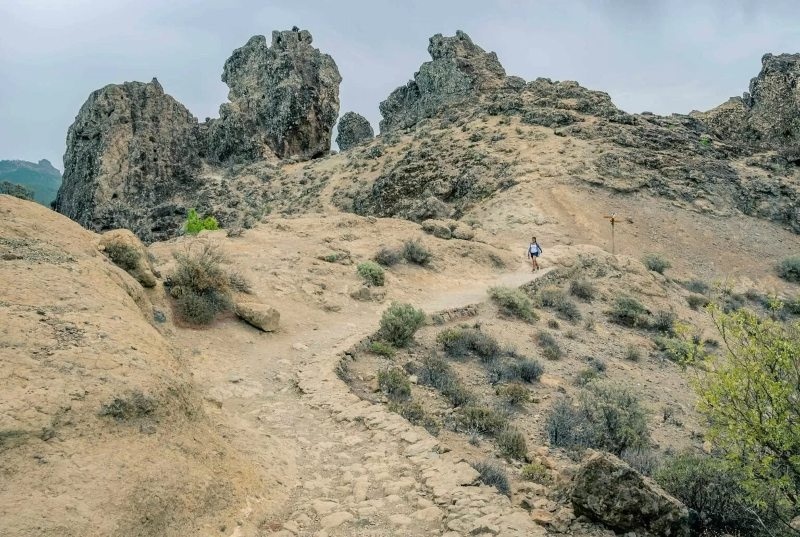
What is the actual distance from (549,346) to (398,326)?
456 cm

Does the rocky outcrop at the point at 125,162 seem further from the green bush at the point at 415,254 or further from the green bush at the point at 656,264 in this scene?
the green bush at the point at 656,264

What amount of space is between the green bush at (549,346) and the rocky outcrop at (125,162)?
4235 cm

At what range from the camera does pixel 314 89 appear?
195 ft

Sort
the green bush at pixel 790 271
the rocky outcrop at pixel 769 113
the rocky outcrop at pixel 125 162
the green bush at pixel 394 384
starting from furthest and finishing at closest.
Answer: the rocky outcrop at pixel 125 162, the rocky outcrop at pixel 769 113, the green bush at pixel 790 271, the green bush at pixel 394 384

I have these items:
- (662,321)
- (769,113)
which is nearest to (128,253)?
(662,321)

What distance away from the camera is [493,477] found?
6.59 metres

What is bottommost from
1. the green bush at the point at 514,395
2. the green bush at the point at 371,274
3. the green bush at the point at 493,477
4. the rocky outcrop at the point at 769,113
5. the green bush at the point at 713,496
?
the green bush at the point at 514,395

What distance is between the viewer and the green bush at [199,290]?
11.7 meters

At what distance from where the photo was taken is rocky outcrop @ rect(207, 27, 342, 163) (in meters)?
58.8

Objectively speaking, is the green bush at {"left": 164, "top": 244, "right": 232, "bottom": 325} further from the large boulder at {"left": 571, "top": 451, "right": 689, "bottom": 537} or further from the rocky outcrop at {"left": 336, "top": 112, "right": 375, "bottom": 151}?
the rocky outcrop at {"left": 336, "top": 112, "right": 375, "bottom": 151}

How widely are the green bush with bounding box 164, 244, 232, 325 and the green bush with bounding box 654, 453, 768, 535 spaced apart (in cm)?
917

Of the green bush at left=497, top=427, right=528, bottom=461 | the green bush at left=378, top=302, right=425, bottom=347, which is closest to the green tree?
the green bush at left=497, top=427, right=528, bottom=461

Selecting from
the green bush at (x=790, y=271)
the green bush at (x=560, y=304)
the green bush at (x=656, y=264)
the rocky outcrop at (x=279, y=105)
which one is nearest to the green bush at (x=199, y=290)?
the green bush at (x=560, y=304)

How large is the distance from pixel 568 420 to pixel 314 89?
55723 mm
